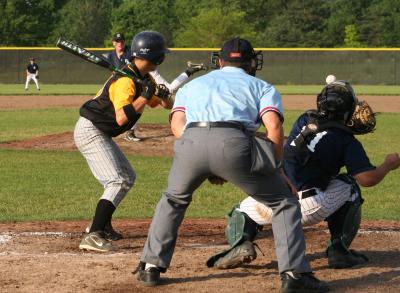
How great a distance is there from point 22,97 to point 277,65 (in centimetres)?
1594

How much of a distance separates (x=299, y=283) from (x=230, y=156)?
2.82ft

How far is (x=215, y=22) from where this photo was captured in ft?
211

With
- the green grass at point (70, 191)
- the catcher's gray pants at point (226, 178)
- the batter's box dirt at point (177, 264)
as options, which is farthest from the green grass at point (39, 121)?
the catcher's gray pants at point (226, 178)

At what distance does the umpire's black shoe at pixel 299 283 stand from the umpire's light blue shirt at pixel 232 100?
90cm

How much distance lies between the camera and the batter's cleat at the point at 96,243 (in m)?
6.55

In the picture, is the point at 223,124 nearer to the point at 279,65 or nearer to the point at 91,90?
the point at 91,90

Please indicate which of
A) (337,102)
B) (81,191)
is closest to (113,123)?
(337,102)

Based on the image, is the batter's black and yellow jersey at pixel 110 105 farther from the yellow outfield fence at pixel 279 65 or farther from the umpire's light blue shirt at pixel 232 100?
the yellow outfield fence at pixel 279 65

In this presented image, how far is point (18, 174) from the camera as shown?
11875mm

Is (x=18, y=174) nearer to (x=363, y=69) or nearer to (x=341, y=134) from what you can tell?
(x=341, y=134)

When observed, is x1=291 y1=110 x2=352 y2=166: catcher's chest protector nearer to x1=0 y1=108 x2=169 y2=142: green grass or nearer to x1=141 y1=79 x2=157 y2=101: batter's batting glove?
x1=141 y1=79 x2=157 y2=101: batter's batting glove

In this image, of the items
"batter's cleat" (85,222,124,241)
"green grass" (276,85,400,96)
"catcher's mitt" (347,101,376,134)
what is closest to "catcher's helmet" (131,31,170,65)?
"batter's cleat" (85,222,124,241)

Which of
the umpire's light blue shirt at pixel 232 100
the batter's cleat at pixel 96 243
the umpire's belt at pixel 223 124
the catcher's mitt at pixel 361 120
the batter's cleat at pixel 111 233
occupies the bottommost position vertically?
the batter's cleat at pixel 111 233

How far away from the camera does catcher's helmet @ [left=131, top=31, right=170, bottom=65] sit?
6.69 meters
